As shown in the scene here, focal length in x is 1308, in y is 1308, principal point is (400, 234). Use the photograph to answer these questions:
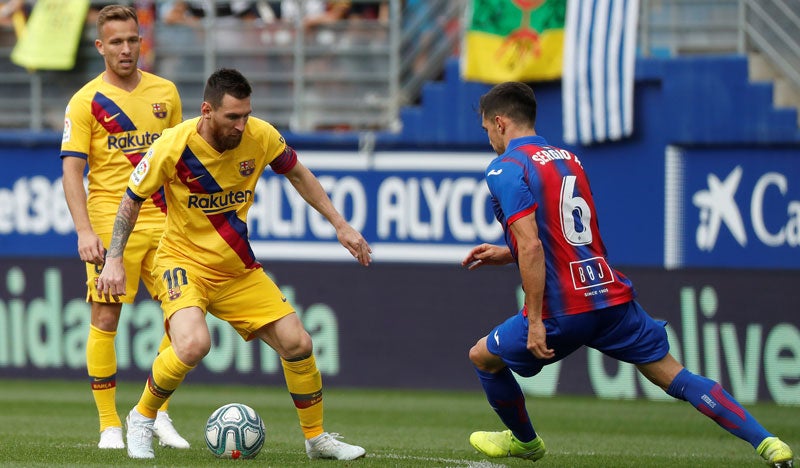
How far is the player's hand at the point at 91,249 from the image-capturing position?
730 centimetres

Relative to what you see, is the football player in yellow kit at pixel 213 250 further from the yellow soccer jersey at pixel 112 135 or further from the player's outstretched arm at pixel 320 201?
the yellow soccer jersey at pixel 112 135

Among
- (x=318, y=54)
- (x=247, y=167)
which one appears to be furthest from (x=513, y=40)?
(x=247, y=167)

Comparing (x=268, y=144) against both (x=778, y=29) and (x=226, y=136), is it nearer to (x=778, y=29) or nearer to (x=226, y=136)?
(x=226, y=136)

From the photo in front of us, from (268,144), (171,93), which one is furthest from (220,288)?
(171,93)

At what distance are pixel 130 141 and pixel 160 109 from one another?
0.89ft

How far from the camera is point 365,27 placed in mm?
16203

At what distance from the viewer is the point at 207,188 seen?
7031 mm

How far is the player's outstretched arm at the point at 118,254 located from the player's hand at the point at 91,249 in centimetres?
45

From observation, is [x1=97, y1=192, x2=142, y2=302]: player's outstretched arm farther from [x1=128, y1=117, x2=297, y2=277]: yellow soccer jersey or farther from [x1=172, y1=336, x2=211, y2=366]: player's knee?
[x1=172, y1=336, x2=211, y2=366]: player's knee

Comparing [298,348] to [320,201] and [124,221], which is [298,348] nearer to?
[320,201]

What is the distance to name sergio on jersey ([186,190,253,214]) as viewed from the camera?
7.06m

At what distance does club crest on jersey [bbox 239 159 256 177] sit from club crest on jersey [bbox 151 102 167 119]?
3.72ft

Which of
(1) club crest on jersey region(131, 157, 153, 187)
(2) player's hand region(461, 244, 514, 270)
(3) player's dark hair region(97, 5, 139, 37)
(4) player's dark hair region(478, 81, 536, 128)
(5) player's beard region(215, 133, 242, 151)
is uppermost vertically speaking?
(3) player's dark hair region(97, 5, 139, 37)

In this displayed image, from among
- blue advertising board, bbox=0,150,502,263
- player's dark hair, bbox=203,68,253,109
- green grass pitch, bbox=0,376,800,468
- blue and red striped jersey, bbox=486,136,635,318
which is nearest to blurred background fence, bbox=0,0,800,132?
blue advertising board, bbox=0,150,502,263
